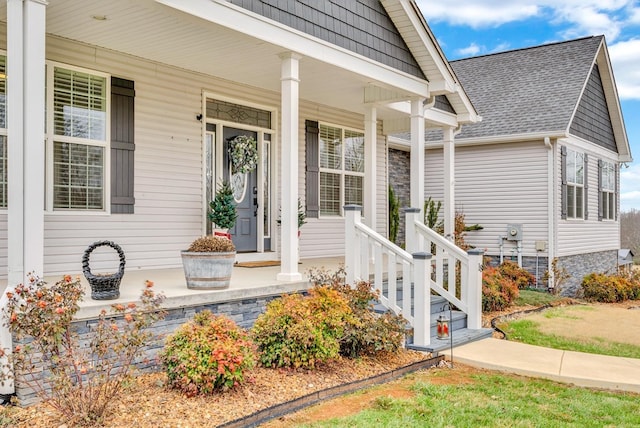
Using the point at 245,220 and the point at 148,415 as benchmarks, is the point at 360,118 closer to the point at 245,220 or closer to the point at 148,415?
the point at 245,220

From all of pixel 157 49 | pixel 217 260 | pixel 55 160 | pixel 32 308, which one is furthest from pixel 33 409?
pixel 157 49

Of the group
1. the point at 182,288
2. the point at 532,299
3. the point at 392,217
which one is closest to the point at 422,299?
the point at 182,288

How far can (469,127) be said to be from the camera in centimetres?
1375

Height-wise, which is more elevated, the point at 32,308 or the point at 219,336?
the point at 32,308

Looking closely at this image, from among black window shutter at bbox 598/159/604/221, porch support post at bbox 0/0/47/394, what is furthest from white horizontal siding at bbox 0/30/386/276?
black window shutter at bbox 598/159/604/221

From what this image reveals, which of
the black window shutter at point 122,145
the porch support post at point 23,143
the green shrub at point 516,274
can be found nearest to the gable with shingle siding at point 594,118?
the green shrub at point 516,274

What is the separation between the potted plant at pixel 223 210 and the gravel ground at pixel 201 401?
2804mm

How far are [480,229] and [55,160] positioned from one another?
32.6 ft

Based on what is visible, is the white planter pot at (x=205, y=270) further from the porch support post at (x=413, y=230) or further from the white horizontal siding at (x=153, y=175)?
the porch support post at (x=413, y=230)

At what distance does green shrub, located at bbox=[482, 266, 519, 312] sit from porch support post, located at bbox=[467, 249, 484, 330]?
1.63 metres

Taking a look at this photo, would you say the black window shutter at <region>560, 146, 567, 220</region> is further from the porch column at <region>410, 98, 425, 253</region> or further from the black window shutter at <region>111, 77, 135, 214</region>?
the black window shutter at <region>111, 77, 135, 214</region>

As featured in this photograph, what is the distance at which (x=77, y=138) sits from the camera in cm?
617

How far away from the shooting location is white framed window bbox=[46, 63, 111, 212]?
6012 mm

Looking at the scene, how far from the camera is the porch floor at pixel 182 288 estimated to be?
465 cm
